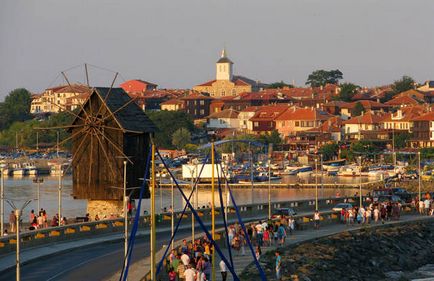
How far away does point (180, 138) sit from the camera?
591 ft

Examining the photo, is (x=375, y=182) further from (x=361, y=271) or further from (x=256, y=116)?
(x=361, y=271)

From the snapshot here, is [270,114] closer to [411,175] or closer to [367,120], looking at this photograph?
[367,120]

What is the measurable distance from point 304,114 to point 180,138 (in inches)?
783

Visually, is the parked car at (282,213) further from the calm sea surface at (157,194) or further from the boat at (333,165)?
the boat at (333,165)

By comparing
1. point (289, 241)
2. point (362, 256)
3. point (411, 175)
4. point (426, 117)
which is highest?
point (426, 117)

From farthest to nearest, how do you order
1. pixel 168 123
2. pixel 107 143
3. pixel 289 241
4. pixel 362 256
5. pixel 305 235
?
1. pixel 168 123
2. pixel 107 143
3. pixel 362 256
4. pixel 305 235
5. pixel 289 241

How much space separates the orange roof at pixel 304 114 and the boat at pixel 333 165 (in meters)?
23.9

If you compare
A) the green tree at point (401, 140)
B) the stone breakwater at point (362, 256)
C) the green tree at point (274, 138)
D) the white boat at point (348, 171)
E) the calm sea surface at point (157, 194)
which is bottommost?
the stone breakwater at point (362, 256)

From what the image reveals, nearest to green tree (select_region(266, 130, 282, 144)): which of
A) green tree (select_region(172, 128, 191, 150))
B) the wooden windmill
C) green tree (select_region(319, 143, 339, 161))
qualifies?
green tree (select_region(172, 128, 191, 150))

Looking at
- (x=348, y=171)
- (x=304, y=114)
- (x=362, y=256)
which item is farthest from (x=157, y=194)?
(x=304, y=114)

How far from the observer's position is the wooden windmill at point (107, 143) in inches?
2618

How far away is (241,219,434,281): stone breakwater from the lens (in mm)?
50375

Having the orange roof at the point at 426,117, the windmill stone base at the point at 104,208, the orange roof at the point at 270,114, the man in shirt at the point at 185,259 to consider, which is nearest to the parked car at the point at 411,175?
the orange roof at the point at 426,117

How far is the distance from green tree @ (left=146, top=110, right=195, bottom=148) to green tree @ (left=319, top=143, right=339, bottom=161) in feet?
79.2
